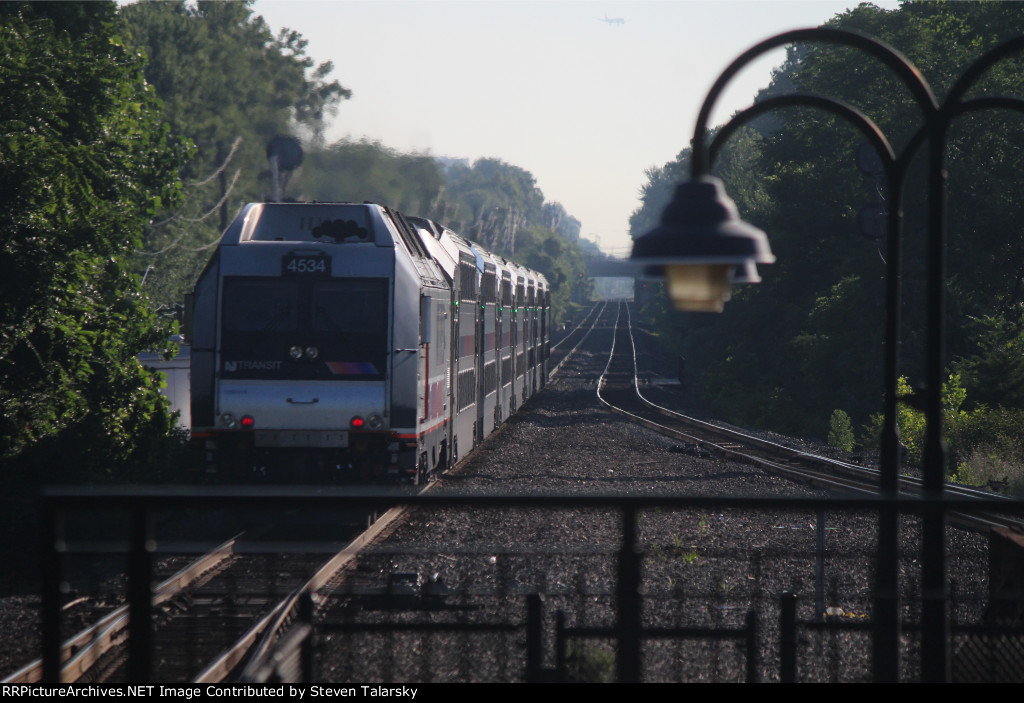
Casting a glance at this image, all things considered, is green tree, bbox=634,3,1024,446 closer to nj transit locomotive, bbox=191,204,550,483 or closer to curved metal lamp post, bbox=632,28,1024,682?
nj transit locomotive, bbox=191,204,550,483

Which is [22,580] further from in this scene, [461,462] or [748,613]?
[748,613]

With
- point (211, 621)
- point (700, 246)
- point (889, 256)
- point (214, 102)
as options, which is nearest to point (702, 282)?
point (700, 246)

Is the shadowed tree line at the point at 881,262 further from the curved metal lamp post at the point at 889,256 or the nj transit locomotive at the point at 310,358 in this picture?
the curved metal lamp post at the point at 889,256

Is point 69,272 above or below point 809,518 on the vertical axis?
above

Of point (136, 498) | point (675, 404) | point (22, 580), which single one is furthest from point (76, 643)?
point (675, 404)

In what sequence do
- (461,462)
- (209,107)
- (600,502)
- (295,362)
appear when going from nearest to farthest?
(600,502) < (295,362) < (461,462) < (209,107)

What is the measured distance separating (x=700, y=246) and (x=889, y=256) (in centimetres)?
227

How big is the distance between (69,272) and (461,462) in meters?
7.61

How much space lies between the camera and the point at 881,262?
Answer: 31656mm

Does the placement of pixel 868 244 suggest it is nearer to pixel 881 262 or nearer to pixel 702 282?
pixel 881 262

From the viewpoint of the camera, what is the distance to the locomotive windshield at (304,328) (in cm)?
1241

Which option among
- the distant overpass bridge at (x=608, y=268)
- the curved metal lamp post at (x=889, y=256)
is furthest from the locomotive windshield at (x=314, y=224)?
the distant overpass bridge at (x=608, y=268)

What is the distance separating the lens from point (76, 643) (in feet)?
23.7

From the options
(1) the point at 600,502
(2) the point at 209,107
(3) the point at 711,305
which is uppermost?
(2) the point at 209,107
